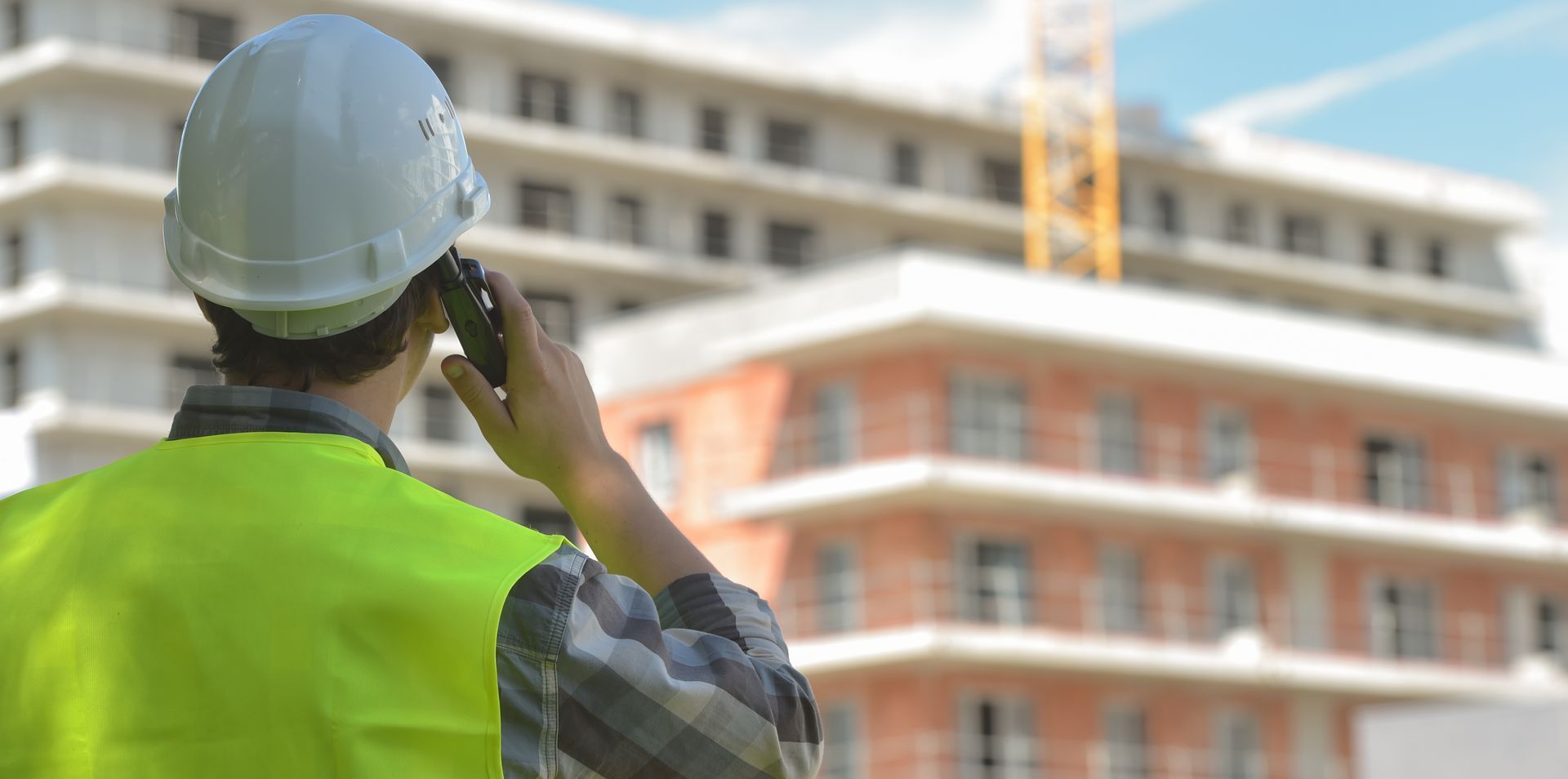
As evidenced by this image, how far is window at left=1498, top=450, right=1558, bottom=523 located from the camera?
48781 mm

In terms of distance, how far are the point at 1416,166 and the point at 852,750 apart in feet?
124

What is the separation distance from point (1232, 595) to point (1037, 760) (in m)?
6.09

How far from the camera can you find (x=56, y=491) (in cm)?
210

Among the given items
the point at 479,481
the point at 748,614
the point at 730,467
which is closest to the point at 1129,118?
the point at 479,481

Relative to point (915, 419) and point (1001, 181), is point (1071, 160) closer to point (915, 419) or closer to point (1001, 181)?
point (1001, 181)

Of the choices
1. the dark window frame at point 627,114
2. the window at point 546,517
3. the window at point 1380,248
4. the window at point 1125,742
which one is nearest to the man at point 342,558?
the window at point 1125,742

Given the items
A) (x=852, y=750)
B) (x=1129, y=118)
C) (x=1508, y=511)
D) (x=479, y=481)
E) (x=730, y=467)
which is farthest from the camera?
(x=1129, y=118)

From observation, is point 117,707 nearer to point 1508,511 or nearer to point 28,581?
point 28,581

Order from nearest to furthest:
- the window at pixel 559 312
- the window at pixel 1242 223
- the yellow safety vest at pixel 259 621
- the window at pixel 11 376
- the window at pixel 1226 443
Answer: the yellow safety vest at pixel 259 621 < the window at pixel 1226 443 < the window at pixel 11 376 < the window at pixel 559 312 < the window at pixel 1242 223

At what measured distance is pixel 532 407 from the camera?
2287 millimetres

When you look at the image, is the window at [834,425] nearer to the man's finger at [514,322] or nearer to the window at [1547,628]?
the window at [1547,628]

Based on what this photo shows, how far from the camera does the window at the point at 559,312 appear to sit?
58875 mm

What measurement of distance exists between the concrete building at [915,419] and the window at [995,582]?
0.07 meters

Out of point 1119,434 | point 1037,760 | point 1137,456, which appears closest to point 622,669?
point 1037,760
